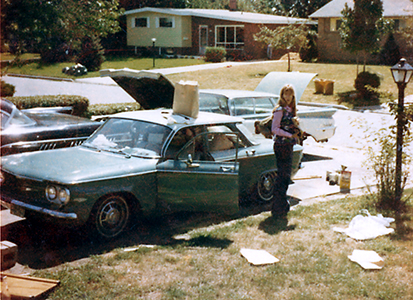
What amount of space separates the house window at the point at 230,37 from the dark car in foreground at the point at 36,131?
3123cm

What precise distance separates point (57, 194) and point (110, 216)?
0.69m

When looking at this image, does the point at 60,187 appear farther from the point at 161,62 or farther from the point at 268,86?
the point at 161,62

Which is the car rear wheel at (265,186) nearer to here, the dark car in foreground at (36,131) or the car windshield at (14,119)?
the dark car in foreground at (36,131)

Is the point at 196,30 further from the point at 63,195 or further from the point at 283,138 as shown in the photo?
the point at 63,195

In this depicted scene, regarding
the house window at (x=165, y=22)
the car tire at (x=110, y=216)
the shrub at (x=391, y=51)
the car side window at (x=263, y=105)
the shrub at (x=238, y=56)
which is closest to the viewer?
the car tire at (x=110, y=216)

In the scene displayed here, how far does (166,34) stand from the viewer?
40531 millimetres

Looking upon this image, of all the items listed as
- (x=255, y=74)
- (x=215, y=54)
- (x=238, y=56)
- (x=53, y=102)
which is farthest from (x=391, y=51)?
(x=53, y=102)

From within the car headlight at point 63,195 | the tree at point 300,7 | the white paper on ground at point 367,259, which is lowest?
the white paper on ground at point 367,259

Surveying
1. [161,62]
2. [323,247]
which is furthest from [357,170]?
[161,62]

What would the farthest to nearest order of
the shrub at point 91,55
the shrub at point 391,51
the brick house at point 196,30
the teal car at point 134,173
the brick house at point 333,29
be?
the brick house at point 196,30 → the brick house at point 333,29 → the shrub at point 91,55 → the shrub at point 391,51 → the teal car at point 134,173

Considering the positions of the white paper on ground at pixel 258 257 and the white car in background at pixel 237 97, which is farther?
the white car in background at pixel 237 97

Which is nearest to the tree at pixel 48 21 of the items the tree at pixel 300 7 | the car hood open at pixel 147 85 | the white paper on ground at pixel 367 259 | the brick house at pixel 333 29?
the car hood open at pixel 147 85

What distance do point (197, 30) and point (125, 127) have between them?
3496 cm

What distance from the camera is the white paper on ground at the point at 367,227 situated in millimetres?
6113
